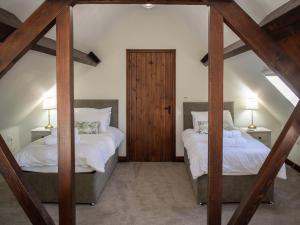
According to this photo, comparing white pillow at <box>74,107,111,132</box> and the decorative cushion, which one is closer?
the decorative cushion

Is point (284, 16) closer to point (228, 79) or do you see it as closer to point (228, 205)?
point (228, 205)

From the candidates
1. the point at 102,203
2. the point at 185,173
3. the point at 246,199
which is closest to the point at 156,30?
the point at 185,173

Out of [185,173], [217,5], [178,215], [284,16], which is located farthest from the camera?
[185,173]

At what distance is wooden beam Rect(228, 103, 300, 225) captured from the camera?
1.95 meters

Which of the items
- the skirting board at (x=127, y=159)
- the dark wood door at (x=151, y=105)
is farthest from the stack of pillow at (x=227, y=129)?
the skirting board at (x=127, y=159)

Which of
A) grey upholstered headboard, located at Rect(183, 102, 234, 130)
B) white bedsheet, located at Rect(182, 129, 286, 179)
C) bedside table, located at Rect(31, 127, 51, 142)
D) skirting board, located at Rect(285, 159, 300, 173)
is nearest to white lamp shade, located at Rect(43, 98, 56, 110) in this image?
bedside table, located at Rect(31, 127, 51, 142)

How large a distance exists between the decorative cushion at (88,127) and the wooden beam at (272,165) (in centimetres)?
299

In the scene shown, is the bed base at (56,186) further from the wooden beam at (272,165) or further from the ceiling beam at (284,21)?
the ceiling beam at (284,21)

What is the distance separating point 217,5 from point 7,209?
3008 mm

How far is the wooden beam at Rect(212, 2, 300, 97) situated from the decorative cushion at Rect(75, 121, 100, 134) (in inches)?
122

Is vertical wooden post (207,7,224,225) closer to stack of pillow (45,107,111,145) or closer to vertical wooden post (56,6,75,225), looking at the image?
vertical wooden post (56,6,75,225)

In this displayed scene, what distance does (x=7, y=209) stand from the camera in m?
3.33

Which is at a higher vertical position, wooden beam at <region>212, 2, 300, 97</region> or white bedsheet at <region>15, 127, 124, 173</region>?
wooden beam at <region>212, 2, 300, 97</region>

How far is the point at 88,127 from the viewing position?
15.4ft
